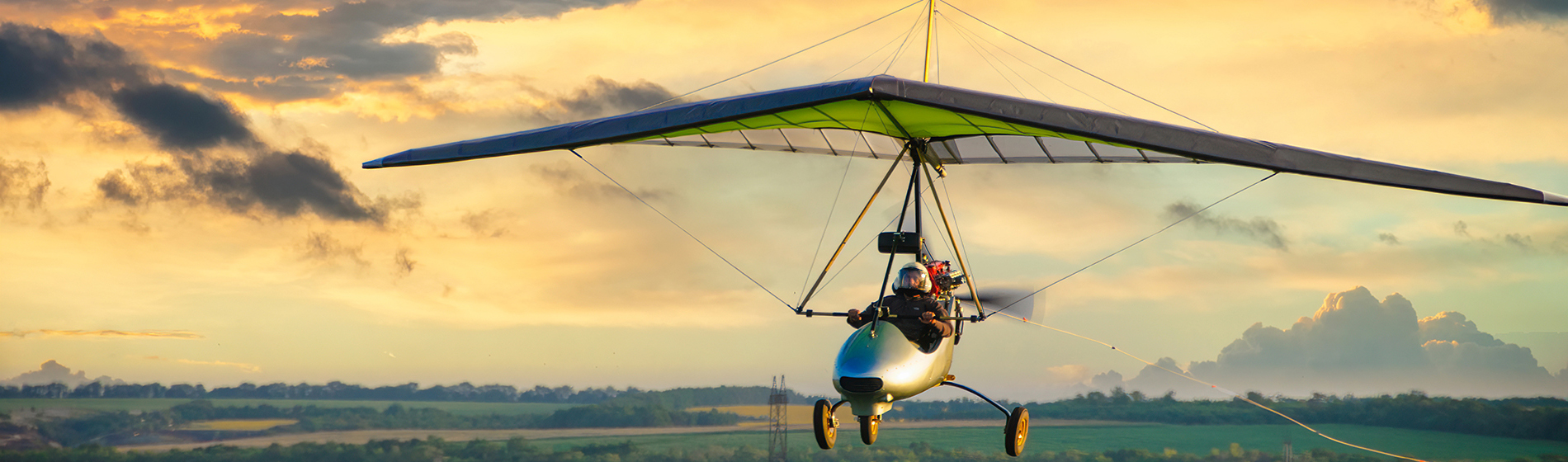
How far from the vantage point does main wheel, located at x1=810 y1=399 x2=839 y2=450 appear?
721 inches

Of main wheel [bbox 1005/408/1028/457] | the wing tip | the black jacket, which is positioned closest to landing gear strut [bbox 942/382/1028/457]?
main wheel [bbox 1005/408/1028/457]

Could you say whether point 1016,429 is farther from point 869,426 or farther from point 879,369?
point 879,369

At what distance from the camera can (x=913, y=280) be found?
18.9m

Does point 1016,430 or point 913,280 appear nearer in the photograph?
point 913,280

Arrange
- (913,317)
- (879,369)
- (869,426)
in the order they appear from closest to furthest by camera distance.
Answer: (879,369)
(869,426)
(913,317)

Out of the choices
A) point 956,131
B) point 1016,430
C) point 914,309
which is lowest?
point 1016,430

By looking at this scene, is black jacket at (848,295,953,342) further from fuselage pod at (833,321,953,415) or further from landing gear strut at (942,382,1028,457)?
landing gear strut at (942,382,1028,457)

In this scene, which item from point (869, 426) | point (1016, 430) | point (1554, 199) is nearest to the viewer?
point (1554, 199)

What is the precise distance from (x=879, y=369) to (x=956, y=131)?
498 centimetres

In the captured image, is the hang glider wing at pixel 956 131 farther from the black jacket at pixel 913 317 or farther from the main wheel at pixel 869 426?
the main wheel at pixel 869 426

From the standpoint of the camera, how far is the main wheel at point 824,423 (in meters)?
18.3

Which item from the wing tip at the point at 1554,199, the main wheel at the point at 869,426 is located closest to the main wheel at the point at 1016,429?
the main wheel at the point at 869,426

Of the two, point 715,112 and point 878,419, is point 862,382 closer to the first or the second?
point 878,419

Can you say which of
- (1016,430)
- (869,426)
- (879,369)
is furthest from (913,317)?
(1016,430)
